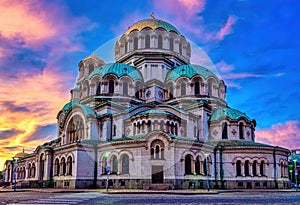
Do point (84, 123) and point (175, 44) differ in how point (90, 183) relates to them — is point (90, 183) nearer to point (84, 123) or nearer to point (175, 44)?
point (84, 123)

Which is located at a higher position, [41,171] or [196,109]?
[196,109]

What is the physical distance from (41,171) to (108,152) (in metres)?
12.3

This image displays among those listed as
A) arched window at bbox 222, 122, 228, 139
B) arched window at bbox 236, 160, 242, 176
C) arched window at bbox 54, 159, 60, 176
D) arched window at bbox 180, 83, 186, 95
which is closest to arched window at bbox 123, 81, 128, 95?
arched window at bbox 180, 83, 186, 95

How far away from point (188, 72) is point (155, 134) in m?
14.5

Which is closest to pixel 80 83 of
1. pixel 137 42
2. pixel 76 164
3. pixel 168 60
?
pixel 137 42

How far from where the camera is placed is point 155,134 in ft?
111

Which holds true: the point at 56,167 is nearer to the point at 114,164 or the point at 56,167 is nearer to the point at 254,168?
the point at 114,164

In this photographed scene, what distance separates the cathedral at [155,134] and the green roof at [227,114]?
154mm

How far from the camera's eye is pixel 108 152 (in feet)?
120

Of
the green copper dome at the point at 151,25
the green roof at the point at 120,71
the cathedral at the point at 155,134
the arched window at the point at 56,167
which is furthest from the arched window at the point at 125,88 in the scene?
the arched window at the point at 56,167

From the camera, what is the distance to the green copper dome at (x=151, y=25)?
1984 inches

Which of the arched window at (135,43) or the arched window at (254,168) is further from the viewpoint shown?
the arched window at (135,43)

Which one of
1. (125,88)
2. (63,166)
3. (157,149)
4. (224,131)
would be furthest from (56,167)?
(224,131)

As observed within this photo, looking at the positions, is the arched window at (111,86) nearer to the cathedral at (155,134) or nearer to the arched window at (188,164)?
the cathedral at (155,134)
